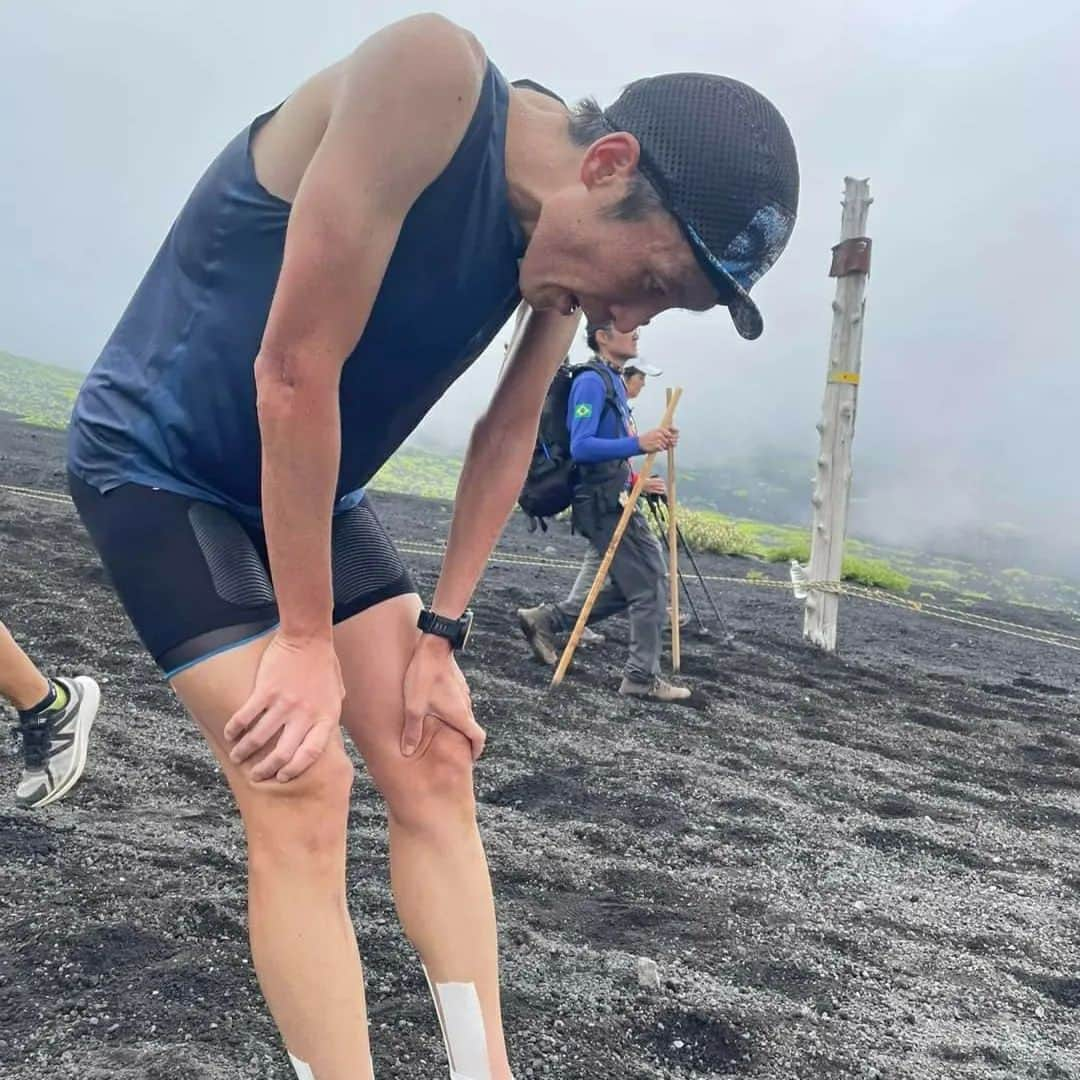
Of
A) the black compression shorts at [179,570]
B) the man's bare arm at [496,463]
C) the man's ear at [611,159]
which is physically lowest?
the black compression shorts at [179,570]

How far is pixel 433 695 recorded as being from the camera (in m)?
1.59

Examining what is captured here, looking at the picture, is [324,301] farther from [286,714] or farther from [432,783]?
[432,783]

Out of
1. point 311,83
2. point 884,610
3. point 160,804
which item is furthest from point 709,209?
point 884,610

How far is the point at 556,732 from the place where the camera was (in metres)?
4.31

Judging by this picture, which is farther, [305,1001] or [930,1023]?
[930,1023]

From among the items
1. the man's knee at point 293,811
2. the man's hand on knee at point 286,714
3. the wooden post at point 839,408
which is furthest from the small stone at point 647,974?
the wooden post at point 839,408

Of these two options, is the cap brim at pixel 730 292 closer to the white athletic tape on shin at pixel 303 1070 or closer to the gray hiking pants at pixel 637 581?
the white athletic tape on shin at pixel 303 1070

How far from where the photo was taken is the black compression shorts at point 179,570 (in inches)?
53.6

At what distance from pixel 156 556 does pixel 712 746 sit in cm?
340

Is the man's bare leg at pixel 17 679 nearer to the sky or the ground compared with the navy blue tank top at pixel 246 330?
nearer to the ground

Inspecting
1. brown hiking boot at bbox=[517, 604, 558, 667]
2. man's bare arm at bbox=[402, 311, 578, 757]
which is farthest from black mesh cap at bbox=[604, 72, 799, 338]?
brown hiking boot at bbox=[517, 604, 558, 667]

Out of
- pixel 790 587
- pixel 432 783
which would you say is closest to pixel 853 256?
pixel 790 587

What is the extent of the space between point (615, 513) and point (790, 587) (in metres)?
5.07

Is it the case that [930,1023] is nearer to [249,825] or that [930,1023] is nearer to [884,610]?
[249,825]
